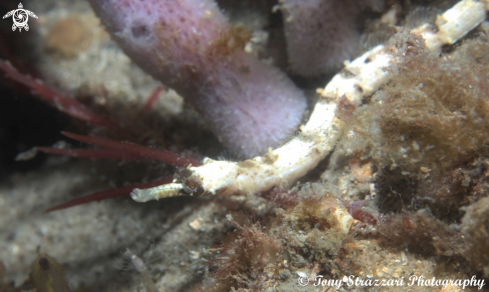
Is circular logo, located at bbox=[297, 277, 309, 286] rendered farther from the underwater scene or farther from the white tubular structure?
the white tubular structure

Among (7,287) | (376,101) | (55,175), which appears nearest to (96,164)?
(55,175)

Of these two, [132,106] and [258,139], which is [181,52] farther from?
[132,106]

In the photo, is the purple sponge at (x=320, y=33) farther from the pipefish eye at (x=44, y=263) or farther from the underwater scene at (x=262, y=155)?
the pipefish eye at (x=44, y=263)

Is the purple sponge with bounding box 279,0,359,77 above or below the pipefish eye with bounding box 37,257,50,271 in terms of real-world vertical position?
above

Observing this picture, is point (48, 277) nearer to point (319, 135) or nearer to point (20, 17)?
point (319, 135)

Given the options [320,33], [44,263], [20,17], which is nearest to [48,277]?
[44,263]

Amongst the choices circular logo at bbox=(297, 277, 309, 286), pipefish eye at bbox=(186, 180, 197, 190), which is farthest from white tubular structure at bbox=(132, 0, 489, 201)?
circular logo at bbox=(297, 277, 309, 286)

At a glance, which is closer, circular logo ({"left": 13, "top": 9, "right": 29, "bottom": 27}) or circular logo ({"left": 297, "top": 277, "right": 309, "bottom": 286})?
circular logo ({"left": 297, "top": 277, "right": 309, "bottom": 286})
